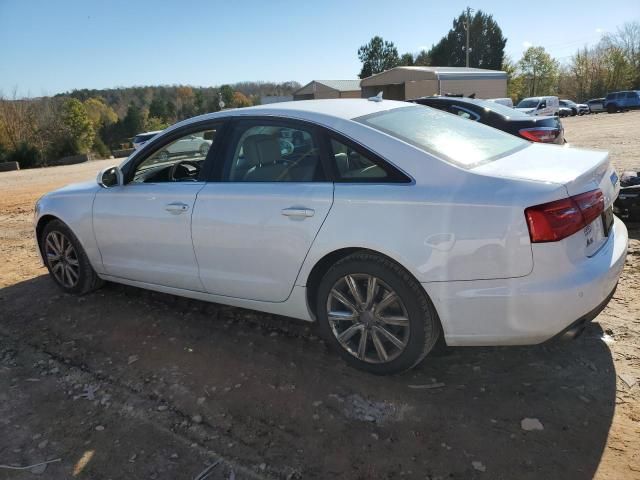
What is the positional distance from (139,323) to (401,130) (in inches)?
103

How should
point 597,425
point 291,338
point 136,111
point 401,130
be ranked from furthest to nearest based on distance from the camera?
point 136,111 < point 291,338 < point 401,130 < point 597,425

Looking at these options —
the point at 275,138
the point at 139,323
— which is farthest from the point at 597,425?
the point at 139,323

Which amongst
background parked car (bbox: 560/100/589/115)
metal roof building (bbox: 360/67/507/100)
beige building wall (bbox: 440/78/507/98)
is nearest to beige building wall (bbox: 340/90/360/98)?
metal roof building (bbox: 360/67/507/100)

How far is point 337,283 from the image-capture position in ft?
9.91

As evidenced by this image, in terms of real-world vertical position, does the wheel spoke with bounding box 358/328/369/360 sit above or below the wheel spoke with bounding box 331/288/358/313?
below

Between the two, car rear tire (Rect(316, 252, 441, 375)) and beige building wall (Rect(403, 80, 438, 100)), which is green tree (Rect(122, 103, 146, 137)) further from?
car rear tire (Rect(316, 252, 441, 375))

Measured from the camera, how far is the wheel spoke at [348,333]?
10.0 feet

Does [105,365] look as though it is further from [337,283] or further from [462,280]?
[462,280]

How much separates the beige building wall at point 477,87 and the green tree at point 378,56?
3315cm

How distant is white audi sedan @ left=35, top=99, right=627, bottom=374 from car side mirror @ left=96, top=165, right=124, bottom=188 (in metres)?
0.03

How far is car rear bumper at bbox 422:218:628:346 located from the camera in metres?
2.47

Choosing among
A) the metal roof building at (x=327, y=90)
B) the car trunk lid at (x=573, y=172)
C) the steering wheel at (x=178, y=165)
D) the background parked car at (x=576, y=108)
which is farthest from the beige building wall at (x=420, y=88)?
the car trunk lid at (x=573, y=172)

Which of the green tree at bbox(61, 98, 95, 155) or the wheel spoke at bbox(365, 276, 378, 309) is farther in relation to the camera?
the green tree at bbox(61, 98, 95, 155)

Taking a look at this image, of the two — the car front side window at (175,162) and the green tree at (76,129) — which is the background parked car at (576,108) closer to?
the green tree at (76,129)
